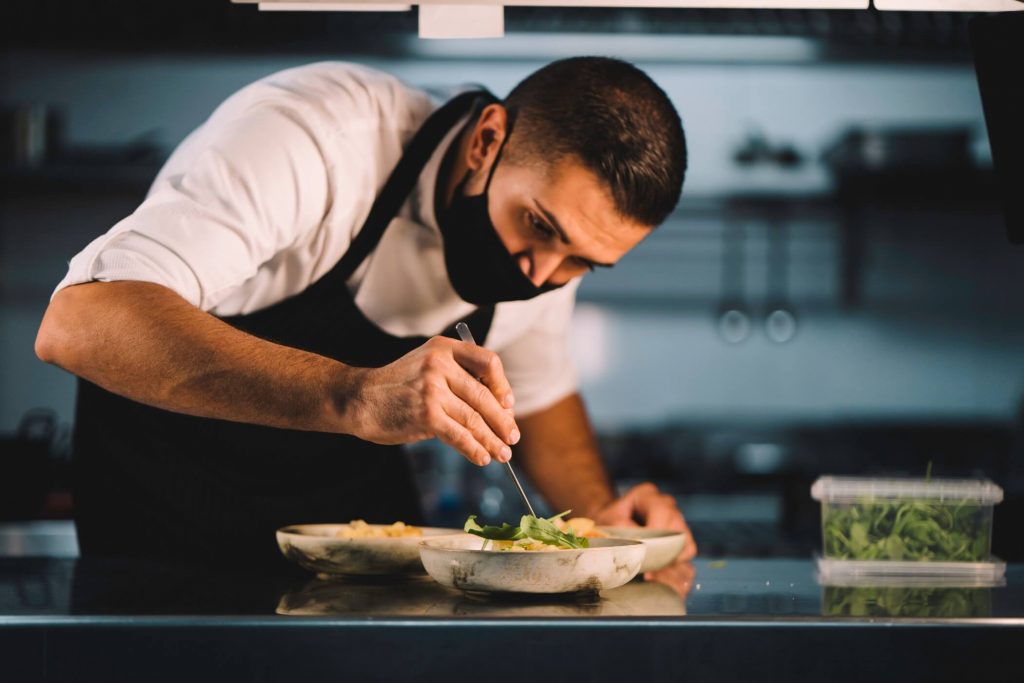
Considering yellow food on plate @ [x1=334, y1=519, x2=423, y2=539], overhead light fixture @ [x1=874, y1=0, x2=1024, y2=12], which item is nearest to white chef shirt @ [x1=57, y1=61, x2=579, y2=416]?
yellow food on plate @ [x1=334, y1=519, x2=423, y2=539]

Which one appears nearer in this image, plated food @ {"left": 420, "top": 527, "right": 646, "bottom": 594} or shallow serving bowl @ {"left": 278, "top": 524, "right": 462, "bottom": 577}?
plated food @ {"left": 420, "top": 527, "right": 646, "bottom": 594}

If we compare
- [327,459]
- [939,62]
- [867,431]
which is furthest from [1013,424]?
[327,459]

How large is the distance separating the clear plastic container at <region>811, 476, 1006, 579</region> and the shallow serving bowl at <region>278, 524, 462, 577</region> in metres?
0.50

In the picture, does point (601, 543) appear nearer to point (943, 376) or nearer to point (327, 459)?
point (327, 459)

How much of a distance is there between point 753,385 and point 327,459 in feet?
9.39

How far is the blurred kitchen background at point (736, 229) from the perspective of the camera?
158 inches

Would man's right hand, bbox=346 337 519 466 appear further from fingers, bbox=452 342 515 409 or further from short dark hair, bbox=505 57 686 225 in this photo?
short dark hair, bbox=505 57 686 225

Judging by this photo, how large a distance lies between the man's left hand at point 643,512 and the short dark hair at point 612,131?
0.40 meters

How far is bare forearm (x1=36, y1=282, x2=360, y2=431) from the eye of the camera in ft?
3.74

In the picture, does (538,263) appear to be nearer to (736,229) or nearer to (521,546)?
(521,546)

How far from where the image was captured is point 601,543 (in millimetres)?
1230

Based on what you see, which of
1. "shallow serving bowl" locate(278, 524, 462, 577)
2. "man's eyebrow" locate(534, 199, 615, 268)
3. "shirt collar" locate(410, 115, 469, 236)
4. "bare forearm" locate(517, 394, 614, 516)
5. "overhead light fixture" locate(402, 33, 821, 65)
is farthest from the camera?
"overhead light fixture" locate(402, 33, 821, 65)

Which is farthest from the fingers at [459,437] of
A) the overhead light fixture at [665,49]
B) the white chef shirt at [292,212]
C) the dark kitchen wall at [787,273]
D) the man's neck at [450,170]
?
the overhead light fixture at [665,49]

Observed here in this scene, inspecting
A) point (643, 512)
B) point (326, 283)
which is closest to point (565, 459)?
point (643, 512)
